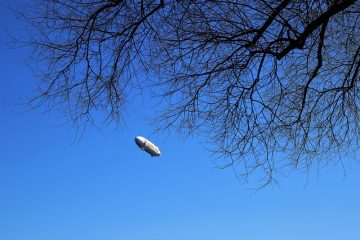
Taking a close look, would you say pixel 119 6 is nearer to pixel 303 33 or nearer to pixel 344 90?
pixel 303 33

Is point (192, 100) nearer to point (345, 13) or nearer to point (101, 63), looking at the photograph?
point (101, 63)

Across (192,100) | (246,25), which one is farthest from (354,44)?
(192,100)

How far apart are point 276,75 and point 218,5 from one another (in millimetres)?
1125

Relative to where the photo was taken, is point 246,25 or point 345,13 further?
point 345,13

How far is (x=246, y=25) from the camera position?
5.09 m

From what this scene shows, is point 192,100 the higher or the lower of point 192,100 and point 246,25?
the lower

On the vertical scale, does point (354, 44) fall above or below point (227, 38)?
above

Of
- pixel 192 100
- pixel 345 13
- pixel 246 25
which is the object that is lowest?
pixel 192 100

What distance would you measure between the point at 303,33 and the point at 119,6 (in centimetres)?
177

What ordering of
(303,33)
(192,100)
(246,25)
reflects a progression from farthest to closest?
(192,100) < (246,25) < (303,33)

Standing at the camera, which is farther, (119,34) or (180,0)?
(119,34)

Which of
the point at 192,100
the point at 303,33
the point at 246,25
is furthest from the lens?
the point at 192,100

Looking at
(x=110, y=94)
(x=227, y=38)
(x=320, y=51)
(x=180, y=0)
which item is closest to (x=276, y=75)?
(x=320, y=51)

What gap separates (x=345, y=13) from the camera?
5.52 metres
